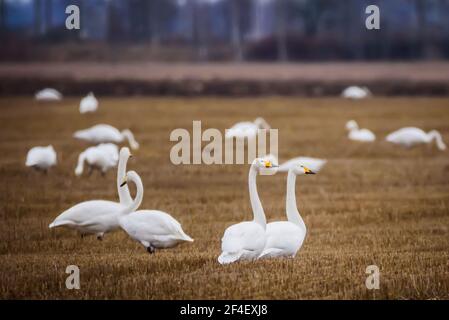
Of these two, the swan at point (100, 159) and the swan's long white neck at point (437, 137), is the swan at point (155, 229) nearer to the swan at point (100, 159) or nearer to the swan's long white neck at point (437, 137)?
the swan at point (100, 159)

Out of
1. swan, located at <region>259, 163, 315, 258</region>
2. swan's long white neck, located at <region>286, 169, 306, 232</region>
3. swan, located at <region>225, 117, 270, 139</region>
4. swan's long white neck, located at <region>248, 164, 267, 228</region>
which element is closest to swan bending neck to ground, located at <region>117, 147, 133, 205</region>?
swan's long white neck, located at <region>248, 164, 267, 228</region>

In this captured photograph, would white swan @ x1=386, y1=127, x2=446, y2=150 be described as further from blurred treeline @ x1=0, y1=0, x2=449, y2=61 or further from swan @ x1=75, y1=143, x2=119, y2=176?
blurred treeline @ x1=0, y1=0, x2=449, y2=61

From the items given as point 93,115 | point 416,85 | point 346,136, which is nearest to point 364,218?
point 346,136

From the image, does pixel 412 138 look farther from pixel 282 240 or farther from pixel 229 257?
pixel 229 257

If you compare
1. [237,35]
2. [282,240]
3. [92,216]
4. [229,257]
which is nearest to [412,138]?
[92,216]

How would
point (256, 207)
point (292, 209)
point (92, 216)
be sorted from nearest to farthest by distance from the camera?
point (256, 207), point (292, 209), point (92, 216)

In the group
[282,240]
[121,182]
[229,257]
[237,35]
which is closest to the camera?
[229,257]

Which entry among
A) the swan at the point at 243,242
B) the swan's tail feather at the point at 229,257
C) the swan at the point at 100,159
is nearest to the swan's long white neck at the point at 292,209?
the swan at the point at 243,242

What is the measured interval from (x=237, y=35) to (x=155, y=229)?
5042 centimetres

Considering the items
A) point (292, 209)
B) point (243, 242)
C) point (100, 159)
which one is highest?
point (100, 159)

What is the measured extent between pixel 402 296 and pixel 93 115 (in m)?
22.4

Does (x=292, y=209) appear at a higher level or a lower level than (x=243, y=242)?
higher

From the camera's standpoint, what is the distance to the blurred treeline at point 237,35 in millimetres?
53062

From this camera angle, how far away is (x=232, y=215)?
13.9 metres
